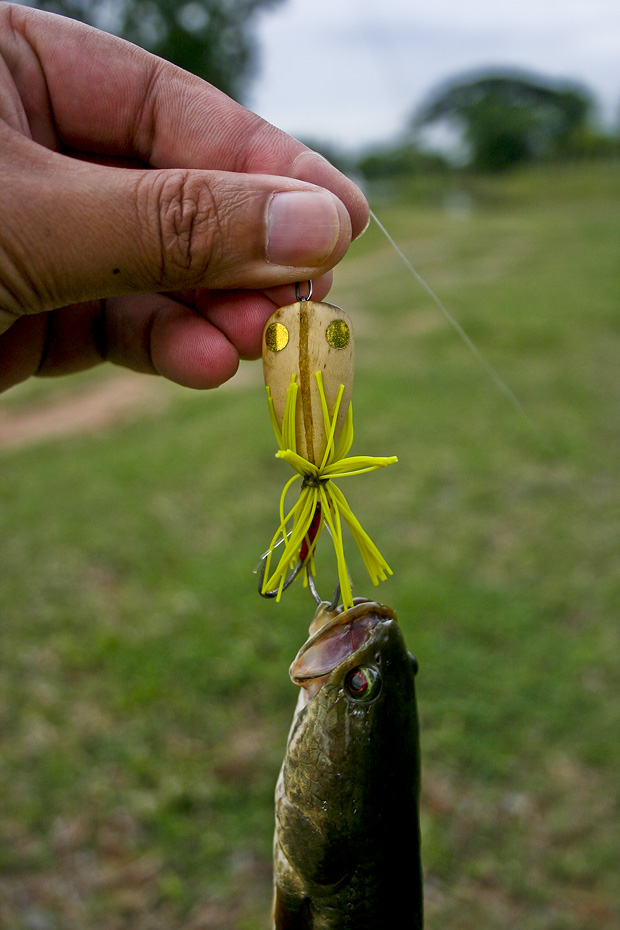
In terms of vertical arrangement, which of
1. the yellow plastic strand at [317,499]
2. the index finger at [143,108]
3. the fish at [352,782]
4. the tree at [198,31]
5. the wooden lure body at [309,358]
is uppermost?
the tree at [198,31]

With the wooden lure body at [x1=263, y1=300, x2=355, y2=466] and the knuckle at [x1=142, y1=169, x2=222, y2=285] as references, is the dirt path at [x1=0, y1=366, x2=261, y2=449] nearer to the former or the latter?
the knuckle at [x1=142, y1=169, x2=222, y2=285]

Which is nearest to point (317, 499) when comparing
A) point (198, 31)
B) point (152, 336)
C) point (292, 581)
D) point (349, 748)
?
point (292, 581)

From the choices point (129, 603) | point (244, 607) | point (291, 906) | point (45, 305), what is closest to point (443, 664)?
point (244, 607)

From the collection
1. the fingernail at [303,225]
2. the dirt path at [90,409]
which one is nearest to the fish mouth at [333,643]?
the fingernail at [303,225]

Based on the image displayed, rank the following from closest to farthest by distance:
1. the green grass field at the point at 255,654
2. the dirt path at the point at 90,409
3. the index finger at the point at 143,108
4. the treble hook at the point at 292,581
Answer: the treble hook at the point at 292,581, the index finger at the point at 143,108, the green grass field at the point at 255,654, the dirt path at the point at 90,409

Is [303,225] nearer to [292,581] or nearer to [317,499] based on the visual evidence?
[317,499]

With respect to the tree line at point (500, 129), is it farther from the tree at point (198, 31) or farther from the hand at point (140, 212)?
the hand at point (140, 212)
